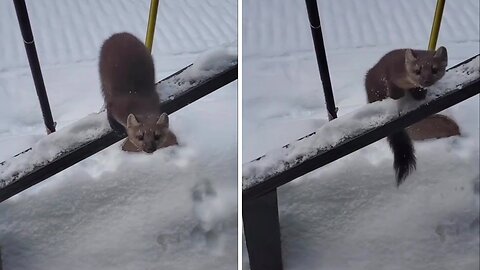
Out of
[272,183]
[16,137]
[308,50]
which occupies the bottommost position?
[272,183]

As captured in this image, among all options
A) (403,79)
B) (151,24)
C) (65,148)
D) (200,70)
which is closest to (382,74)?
(403,79)

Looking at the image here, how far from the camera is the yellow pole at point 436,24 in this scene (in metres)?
1.42

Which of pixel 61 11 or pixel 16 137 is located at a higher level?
pixel 61 11

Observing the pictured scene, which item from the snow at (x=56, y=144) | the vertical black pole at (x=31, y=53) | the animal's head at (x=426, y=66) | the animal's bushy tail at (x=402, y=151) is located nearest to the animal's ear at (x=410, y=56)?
the animal's head at (x=426, y=66)

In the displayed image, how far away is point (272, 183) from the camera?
1.46m

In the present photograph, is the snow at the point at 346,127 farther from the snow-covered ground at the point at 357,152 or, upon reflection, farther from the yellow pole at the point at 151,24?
the yellow pole at the point at 151,24

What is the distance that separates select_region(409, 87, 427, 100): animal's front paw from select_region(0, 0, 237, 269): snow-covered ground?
1.24 feet

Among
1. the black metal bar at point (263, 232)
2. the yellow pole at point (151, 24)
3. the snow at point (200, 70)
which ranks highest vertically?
the yellow pole at point (151, 24)

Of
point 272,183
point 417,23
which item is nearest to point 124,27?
point 272,183

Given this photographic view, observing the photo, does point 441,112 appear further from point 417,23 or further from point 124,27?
point 124,27

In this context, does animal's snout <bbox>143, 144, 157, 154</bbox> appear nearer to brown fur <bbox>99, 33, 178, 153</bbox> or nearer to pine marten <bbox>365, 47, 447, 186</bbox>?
brown fur <bbox>99, 33, 178, 153</bbox>

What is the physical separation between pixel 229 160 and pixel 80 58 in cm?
39

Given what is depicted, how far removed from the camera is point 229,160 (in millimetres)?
1494

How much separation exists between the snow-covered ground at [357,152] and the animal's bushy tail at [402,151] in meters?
0.02
